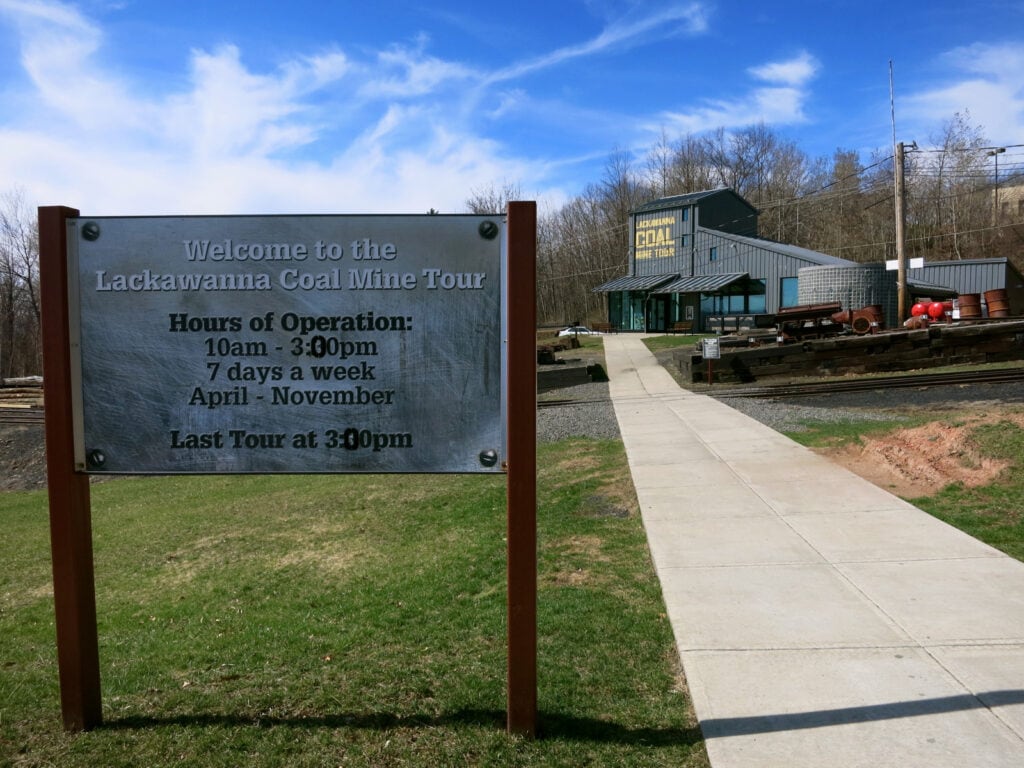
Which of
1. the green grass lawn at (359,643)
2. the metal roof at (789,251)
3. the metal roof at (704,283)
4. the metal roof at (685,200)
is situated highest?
the metal roof at (685,200)

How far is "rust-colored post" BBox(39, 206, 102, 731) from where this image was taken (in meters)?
3.66

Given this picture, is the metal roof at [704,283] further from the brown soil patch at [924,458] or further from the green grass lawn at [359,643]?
the green grass lawn at [359,643]

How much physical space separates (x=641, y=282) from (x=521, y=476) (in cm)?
4822

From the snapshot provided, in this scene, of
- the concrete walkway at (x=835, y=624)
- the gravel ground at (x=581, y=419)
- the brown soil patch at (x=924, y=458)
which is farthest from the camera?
the gravel ground at (x=581, y=419)

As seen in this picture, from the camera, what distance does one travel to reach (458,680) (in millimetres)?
4324

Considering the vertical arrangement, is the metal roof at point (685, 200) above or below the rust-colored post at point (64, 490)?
above

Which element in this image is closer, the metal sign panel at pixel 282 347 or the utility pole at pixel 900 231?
the metal sign panel at pixel 282 347

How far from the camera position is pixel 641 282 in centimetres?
5069

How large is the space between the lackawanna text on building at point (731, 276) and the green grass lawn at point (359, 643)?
2899 cm

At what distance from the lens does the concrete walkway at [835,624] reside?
11.4ft

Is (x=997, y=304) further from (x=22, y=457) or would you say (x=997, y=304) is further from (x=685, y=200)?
(x=22, y=457)

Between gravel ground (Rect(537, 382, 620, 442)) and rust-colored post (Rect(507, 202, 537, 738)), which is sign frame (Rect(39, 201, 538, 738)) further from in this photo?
gravel ground (Rect(537, 382, 620, 442))

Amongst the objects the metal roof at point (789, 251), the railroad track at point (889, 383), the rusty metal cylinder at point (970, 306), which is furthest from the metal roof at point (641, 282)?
the railroad track at point (889, 383)

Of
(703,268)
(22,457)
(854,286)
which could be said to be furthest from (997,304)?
(22,457)
